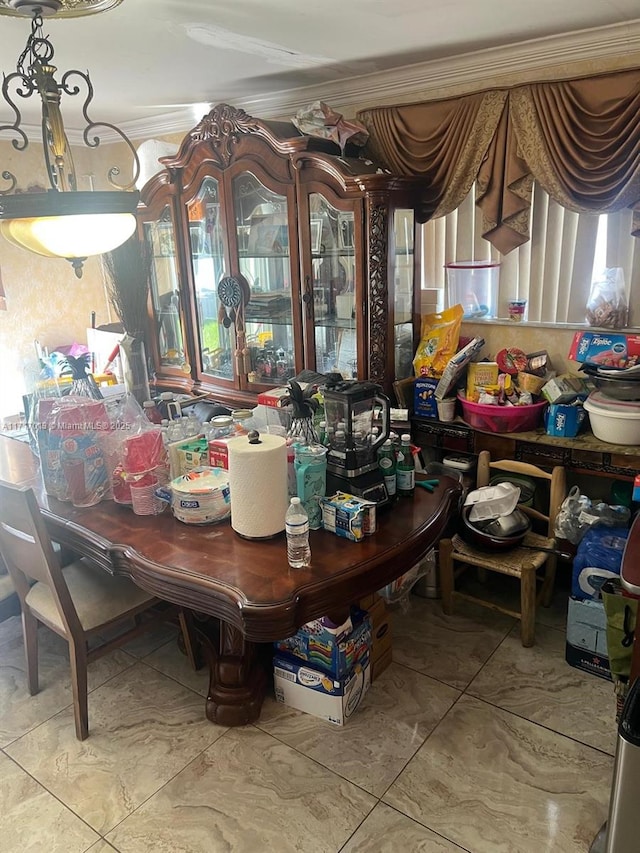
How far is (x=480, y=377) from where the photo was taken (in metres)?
2.76

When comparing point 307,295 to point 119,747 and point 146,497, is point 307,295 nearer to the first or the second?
point 146,497

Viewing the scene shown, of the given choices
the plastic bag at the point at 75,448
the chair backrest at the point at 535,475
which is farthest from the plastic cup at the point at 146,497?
the chair backrest at the point at 535,475

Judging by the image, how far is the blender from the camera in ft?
6.24

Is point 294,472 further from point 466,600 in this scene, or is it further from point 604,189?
point 604,189

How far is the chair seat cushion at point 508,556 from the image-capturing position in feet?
8.27

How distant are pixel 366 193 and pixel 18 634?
2.40 m

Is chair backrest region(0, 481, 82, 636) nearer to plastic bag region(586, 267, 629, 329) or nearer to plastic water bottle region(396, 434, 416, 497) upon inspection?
plastic water bottle region(396, 434, 416, 497)

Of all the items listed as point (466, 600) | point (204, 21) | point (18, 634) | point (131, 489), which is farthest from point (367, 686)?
point (204, 21)

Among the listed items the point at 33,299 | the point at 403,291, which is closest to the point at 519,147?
the point at 403,291

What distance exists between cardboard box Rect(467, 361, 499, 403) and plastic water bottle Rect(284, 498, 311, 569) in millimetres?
1350

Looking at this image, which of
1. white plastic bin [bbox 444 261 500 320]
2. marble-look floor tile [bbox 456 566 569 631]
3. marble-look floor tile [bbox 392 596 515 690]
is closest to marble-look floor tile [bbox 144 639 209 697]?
marble-look floor tile [bbox 392 596 515 690]

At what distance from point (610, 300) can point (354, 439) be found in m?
1.38

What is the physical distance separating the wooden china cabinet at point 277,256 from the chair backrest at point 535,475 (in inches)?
22.2

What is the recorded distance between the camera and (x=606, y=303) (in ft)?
8.43
